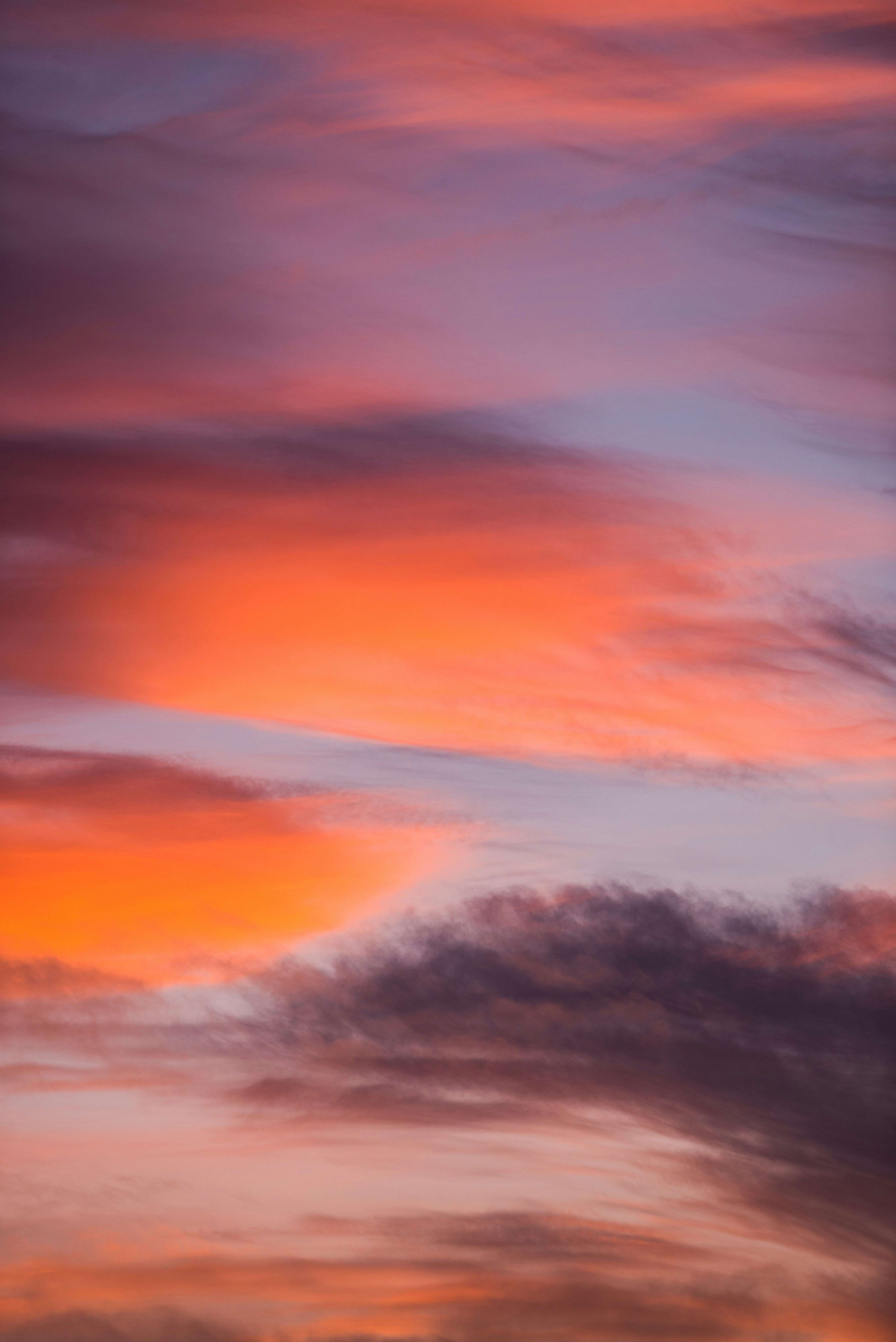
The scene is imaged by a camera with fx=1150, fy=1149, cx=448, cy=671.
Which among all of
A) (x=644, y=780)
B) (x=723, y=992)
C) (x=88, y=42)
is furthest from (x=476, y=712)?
(x=88, y=42)

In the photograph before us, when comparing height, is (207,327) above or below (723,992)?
above

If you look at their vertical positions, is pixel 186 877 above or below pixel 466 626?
below

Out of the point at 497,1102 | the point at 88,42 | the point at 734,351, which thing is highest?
the point at 88,42

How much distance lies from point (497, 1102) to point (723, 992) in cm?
37

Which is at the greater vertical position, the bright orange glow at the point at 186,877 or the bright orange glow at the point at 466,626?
the bright orange glow at the point at 466,626

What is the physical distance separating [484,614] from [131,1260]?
3.56 feet

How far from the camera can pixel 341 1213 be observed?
66.3 inches

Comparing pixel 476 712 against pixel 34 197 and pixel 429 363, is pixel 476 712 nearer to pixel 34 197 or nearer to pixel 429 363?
pixel 429 363

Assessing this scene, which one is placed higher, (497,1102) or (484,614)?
(484,614)

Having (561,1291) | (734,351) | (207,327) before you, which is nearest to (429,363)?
(207,327)

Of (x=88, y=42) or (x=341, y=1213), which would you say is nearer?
(x=341, y=1213)

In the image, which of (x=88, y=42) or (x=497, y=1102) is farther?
(x=88, y=42)

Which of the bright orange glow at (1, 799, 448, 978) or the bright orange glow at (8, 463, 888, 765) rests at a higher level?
the bright orange glow at (8, 463, 888, 765)

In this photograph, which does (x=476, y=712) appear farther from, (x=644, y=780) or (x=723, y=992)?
(x=723, y=992)
